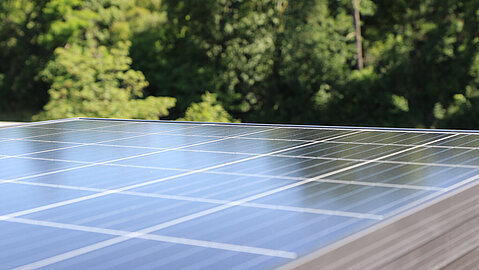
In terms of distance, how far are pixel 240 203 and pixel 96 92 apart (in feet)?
116

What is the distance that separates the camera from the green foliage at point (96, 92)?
40844mm

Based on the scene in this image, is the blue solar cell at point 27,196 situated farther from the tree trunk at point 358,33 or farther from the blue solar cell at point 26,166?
the tree trunk at point 358,33

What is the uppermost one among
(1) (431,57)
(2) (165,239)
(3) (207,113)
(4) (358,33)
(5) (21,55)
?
(5) (21,55)

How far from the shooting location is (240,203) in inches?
294

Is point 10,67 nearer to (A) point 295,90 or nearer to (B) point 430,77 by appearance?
(A) point 295,90

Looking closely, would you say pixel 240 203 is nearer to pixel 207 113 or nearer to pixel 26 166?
pixel 26 166

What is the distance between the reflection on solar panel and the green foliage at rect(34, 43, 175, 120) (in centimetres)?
2834

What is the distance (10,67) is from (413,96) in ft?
108

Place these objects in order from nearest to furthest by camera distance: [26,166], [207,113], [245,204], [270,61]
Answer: [245,204]
[26,166]
[207,113]
[270,61]

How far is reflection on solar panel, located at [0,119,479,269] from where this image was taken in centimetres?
565

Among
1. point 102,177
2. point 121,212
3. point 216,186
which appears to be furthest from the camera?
point 102,177

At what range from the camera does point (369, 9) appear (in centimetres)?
4612

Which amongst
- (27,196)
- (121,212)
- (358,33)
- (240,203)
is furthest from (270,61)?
(121,212)

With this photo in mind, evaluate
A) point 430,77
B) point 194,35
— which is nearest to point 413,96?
point 430,77
